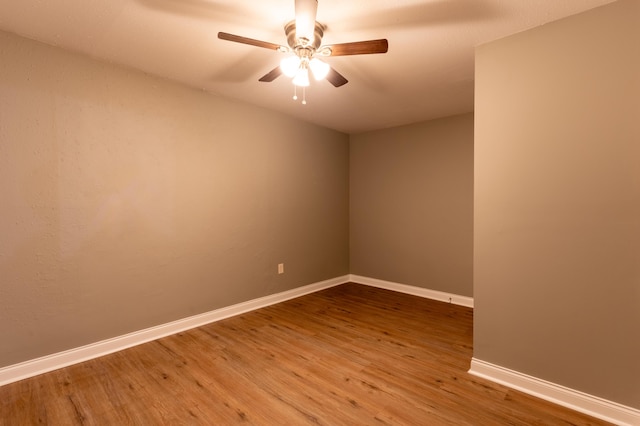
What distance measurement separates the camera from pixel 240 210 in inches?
135

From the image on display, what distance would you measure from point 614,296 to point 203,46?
312 cm

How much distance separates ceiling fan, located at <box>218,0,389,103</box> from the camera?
166 cm

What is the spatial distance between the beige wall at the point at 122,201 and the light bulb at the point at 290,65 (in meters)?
1.53

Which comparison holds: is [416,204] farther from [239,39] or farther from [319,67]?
[239,39]

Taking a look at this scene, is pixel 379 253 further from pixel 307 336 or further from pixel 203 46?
pixel 203 46

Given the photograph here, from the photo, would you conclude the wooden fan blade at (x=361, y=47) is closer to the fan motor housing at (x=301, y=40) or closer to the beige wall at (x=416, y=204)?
the fan motor housing at (x=301, y=40)

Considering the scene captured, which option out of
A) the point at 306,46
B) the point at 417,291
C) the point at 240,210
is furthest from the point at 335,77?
the point at 417,291

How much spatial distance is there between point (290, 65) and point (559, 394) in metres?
2.62

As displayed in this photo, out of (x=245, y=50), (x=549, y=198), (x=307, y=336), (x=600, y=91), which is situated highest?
(x=245, y=50)

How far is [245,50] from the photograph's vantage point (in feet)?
7.61

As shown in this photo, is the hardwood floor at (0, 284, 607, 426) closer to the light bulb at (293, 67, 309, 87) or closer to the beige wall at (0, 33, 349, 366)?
the beige wall at (0, 33, 349, 366)

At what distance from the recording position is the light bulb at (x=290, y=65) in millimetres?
1855

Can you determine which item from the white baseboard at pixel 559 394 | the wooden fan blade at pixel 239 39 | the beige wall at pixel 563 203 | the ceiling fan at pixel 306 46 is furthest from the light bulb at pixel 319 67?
the white baseboard at pixel 559 394

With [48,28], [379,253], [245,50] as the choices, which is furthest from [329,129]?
[48,28]
